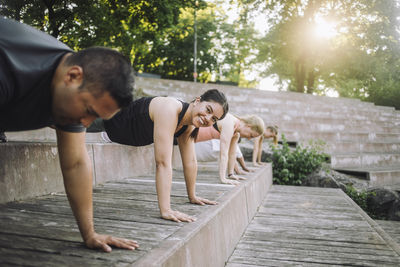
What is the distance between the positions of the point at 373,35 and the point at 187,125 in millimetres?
21427

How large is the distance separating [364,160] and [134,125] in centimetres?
851

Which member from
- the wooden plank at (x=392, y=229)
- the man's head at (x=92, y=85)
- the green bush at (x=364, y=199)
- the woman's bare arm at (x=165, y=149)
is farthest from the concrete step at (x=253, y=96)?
the man's head at (x=92, y=85)

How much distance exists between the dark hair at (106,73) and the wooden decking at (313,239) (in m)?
2.04

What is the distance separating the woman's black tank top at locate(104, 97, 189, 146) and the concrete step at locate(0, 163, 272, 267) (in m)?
0.51

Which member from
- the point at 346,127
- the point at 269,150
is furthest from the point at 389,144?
the point at 269,150

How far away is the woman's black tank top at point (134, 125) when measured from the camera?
3.11 m

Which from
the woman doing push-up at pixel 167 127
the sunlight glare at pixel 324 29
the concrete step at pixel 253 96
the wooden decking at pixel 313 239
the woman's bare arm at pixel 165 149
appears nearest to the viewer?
the woman's bare arm at pixel 165 149

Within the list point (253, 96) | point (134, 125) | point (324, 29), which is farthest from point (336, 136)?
point (324, 29)

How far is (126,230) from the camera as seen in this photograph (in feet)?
6.42

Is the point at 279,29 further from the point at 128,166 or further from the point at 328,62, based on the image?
the point at 128,166

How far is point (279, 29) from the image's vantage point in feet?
73.6

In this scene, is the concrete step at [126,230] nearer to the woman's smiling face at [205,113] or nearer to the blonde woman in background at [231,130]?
the woman's smiling face at [205,113]

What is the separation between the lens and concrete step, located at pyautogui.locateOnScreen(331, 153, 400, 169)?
30.8 ft

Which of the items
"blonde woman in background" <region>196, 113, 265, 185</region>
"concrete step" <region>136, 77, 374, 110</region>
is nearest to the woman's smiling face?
"blonde woman in background" <region>196, 113, 265, 185</region>
